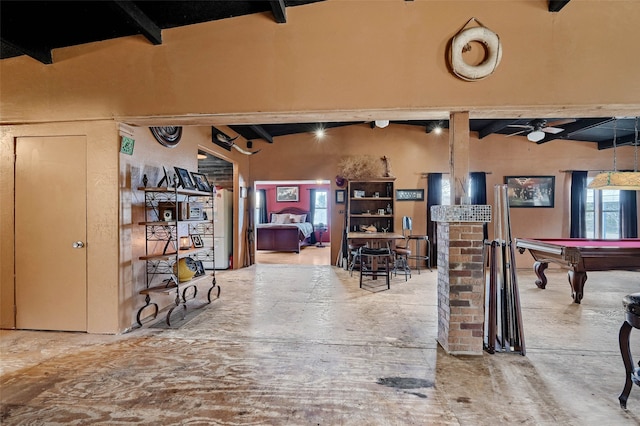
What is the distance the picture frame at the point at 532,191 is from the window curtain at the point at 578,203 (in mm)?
373

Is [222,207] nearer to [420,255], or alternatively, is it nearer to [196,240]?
[196,240]

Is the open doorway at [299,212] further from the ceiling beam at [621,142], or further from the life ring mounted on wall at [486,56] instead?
the life ring mounted on wall at [486,56]

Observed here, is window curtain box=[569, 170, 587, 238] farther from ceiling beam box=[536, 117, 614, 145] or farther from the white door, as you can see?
the white door

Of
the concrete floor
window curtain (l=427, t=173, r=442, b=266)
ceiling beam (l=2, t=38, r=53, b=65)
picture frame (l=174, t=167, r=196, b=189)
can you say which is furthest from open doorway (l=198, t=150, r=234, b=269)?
window curtain (l=427, t=173, r=442, b=266)

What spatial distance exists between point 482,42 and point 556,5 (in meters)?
0.66

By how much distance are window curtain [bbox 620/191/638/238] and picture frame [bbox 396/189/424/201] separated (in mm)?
4299

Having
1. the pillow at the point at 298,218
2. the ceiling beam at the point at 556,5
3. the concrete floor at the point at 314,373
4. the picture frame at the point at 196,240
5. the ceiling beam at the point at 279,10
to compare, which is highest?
the ceiling beam at the point at 279,10

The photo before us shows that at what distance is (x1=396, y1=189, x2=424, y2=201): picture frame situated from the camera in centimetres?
693

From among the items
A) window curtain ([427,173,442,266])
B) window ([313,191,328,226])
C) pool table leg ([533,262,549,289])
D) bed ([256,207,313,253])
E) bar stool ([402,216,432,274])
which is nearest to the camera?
pool table leg ([533,262,549,289])

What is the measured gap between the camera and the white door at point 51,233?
3127 millimetres

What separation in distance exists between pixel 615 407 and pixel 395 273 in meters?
4.15

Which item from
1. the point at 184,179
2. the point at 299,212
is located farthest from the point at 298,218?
the point at 184,179

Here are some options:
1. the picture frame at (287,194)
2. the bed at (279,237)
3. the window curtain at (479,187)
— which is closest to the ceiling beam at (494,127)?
the window curtain at (479,187)

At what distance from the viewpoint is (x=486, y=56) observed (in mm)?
2650
